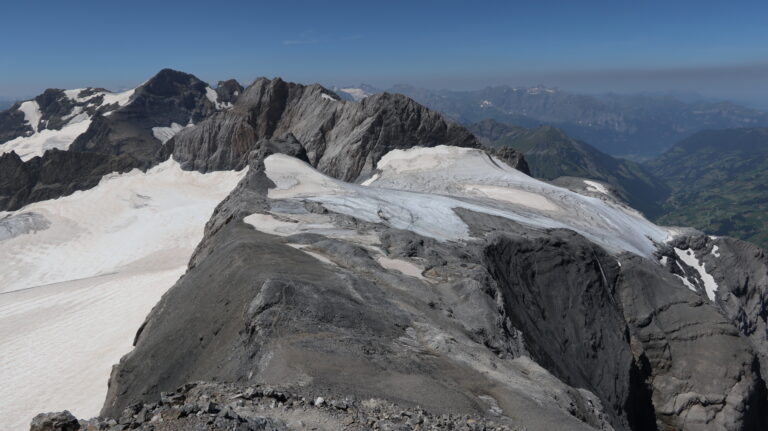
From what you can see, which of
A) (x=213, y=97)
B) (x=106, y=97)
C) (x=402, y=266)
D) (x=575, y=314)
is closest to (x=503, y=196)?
(x=575, y=314)

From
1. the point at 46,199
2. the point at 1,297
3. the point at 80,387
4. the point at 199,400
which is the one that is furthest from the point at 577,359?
the point at 46,199

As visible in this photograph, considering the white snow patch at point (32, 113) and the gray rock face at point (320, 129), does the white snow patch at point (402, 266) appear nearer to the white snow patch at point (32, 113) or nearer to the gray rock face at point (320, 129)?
the gray rock face at point (320, 129)

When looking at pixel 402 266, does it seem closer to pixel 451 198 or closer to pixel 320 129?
pixel 451 198

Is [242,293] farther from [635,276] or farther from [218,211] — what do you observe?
[635,276]

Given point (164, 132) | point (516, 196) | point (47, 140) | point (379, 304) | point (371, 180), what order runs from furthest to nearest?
point (47, 140), point (164, 132), point (371, 180), point (516, 196), point (379, 304)

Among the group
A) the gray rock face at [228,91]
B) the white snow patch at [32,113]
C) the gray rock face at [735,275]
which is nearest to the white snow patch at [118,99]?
the white snow patch at [32,113]

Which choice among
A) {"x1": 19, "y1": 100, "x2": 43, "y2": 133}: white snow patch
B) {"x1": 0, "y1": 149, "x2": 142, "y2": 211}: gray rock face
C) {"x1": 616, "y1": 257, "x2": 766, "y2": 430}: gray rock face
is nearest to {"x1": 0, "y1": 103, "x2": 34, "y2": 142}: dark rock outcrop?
{"x1": 19, "y1": 100, "x2": 43, "y2": 133}: white snow patch

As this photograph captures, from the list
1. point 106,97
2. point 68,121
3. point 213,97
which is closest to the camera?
point 68,121
